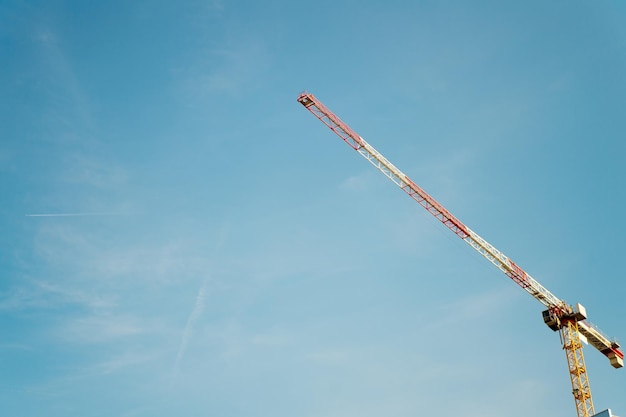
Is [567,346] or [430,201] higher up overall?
[430,201]

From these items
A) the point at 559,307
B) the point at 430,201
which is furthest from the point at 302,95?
the point at 559,307

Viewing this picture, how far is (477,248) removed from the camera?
114 meters

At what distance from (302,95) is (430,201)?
88.4ft

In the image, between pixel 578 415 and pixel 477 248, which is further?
pixel 477 248

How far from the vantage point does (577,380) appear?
10331 cm

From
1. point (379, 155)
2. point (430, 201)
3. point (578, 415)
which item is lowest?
point (578, 415)

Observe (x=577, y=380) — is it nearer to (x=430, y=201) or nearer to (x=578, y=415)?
(x=578, y=415)

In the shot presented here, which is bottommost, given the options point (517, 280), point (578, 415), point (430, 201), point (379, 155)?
point (578, 415)

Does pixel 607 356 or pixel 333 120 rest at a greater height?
pixel 333 120

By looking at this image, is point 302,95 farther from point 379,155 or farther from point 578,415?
point 578,415

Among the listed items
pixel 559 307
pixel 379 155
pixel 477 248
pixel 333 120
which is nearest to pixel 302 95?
pixel 333 120

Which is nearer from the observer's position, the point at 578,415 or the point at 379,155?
the point at 578,415

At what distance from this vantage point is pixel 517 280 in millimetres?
112000

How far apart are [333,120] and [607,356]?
58.5m
